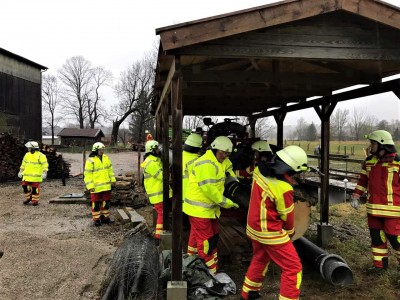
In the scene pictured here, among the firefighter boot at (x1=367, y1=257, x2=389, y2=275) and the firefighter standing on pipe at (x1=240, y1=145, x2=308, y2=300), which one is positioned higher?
the firefighter standing on pipe at (x1=240, y1=145, x2=308, y2=300)

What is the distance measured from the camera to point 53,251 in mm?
5805

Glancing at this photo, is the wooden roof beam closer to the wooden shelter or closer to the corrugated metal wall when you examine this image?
the wooden shelter

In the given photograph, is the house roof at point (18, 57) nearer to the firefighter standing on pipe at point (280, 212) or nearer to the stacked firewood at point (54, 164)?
the stacked firewood at point (54, 164)

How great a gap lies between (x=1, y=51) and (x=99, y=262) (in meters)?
24.4

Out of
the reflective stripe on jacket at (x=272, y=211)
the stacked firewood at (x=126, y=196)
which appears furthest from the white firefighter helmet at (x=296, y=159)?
the stacked firewood at (x=126, y=196)

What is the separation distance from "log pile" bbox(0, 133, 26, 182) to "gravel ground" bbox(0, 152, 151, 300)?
21.8 ft

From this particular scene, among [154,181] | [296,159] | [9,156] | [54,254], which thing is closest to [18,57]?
[9,156]

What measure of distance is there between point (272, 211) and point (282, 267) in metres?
0.62

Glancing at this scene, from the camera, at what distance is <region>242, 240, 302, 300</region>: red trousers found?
369 centimetres

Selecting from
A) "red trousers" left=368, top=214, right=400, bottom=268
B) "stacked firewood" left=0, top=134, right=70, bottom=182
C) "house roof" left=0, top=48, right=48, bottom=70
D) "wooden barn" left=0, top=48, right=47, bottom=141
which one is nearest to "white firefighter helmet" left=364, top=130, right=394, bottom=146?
"red trousers" left=368, top=214, right=400, bottom=268

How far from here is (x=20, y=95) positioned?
2680 centimetres

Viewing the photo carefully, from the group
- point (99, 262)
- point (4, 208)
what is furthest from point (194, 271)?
point (4, 208)

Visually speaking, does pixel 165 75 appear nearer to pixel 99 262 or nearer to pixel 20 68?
pixel 99 262

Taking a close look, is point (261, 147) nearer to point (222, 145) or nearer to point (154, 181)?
point (154, 181)
